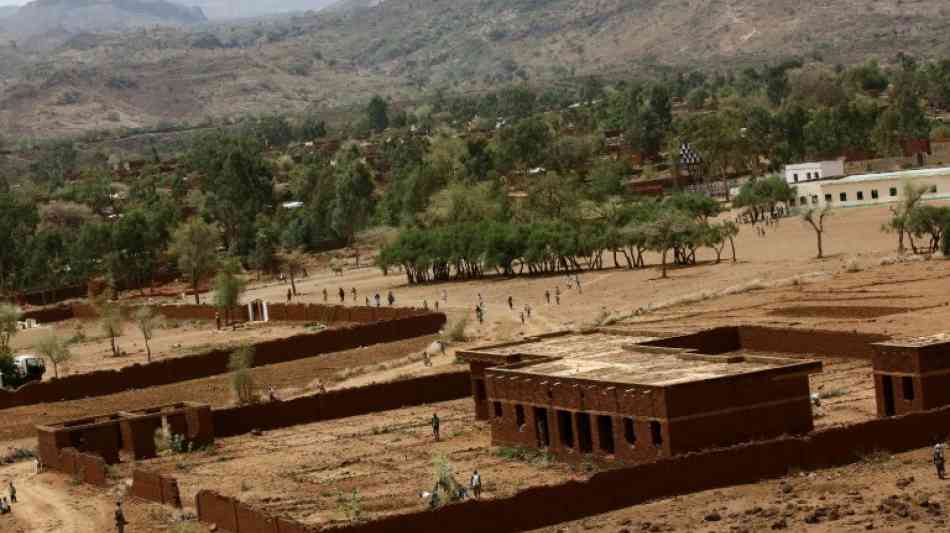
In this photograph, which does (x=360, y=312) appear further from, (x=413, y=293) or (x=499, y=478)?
(x=499, y=478)

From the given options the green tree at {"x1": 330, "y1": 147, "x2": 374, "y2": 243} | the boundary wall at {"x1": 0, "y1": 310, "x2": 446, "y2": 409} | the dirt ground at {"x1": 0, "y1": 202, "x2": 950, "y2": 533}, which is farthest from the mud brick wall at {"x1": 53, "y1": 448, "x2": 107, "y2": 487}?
the green tree at {"x1": 330, "y1": 147, "x2": 374, "y2": 243}

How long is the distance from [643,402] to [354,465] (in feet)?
27.0

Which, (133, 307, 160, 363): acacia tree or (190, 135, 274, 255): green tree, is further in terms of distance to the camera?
(190, 135, 274, 255): green tree

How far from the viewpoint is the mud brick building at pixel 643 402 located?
39.1 m

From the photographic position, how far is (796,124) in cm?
13350

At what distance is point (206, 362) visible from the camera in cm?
→ 6806

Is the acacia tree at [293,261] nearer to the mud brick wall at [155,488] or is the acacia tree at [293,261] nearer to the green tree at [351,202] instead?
the green tree at [351,202]

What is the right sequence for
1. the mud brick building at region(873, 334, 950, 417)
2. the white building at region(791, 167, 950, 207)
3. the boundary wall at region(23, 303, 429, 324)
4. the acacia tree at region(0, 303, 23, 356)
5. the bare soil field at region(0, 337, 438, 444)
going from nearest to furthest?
1. the mud brick building at region(873, 334, 950, 417)
2. the bare soil field at region(0, 337, 438, 444)
3. the boundary wall at region(23, 303, 429, 324)
4. the acacia tree at region(0, 303, 23, 356)
5. the white building at region(791, 167, 950, 207)

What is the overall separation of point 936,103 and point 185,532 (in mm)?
125740

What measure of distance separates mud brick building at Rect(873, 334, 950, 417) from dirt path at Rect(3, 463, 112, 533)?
56.1 feet

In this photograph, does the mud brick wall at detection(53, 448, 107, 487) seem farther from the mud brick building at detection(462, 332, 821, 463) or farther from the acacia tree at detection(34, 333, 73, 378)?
the acacia tree at detection(34, 333, 73, 378)

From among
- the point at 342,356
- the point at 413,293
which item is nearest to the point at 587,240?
the point at 413,293

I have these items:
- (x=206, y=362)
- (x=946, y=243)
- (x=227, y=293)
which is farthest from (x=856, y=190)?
(x=206, y=362)

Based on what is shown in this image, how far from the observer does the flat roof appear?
133 feet
